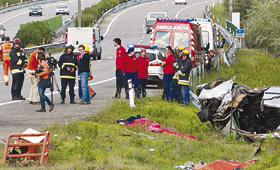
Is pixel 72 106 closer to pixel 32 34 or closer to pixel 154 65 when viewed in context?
pixel 154 65

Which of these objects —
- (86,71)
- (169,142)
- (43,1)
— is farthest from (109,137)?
(43,1)

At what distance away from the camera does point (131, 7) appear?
78688 mm

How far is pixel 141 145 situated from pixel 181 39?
11.3 metres

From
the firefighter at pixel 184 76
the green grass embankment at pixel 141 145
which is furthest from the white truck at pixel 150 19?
the green grass embankment at pixel 141 145

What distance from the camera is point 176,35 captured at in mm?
→ 19969

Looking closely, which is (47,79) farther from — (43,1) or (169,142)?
(43,1)

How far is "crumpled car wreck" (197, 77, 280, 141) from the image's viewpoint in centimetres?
976

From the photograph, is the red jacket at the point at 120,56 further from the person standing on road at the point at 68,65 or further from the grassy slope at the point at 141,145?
the grassy slope at the point at 141,145

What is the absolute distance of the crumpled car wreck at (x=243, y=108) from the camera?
9758 mm

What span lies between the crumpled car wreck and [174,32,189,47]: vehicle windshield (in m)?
9.19

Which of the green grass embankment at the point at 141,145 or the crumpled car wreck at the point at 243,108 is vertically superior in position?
the crumpled car wreck at the point at 243,108

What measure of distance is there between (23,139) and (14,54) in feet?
25.8

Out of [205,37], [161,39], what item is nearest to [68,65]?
[161,39]

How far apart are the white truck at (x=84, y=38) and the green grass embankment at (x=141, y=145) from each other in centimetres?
1790
